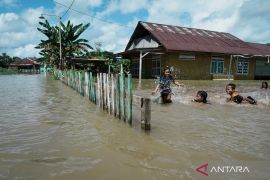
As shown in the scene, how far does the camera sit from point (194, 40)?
2427 centimetres

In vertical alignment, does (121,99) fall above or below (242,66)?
below

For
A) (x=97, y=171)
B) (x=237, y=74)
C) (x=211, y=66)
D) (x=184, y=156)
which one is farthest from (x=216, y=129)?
(x=237, y=74)

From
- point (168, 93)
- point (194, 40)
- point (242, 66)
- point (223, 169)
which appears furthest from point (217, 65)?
point (223, 169)

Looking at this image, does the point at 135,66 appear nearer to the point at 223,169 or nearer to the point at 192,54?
the point at 192,54

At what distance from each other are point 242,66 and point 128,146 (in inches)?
951

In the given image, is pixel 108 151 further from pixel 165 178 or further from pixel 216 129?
pixel 216 129

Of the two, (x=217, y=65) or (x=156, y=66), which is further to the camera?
(x=217, y=65)

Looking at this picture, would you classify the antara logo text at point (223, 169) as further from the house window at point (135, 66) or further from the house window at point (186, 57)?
the house window at point (135, 66)

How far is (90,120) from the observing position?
6586 mm

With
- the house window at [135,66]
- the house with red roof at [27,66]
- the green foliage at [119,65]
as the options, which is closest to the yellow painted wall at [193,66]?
the house window at [135,66]

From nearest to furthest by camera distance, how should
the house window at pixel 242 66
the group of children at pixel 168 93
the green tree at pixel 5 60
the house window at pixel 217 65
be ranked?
the group of children at pixel 168 93 → the house window at pixel 217 65 → the house window at pixel 242 66 → the green tree at pixel 5 60

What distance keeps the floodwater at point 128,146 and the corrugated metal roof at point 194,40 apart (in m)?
14.7

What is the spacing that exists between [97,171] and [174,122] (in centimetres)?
325

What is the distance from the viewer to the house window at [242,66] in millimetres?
25783
